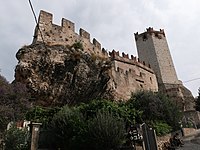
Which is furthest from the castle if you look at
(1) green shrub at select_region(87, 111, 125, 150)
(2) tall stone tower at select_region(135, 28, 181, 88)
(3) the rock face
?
(1) green shrub at select_region(87, 111, 125, 150)

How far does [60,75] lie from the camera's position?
A: 18.5 meters

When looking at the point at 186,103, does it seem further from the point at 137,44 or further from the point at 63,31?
the point at 63,31

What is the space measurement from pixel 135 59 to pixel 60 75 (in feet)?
60.7

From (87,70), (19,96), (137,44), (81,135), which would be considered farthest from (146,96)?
(137,44)

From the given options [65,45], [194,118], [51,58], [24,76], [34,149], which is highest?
[65,45]

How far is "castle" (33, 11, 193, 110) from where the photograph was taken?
68.7 ft

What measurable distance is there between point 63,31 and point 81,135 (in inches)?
523

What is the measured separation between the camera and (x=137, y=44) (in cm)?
4547

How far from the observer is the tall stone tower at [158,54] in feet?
136

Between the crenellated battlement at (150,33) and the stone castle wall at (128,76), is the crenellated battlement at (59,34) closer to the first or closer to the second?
the stone castle wall at (128,76)

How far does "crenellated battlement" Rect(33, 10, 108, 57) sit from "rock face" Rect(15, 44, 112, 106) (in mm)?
1315

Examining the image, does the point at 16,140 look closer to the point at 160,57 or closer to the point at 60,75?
the point at 60,75

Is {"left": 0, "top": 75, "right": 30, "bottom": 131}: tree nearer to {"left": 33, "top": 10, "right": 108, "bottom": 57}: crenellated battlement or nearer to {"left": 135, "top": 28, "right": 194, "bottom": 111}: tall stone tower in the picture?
{"left": 33, "top": 10, "right": 108, "bottom": 57}: crenellated battlement

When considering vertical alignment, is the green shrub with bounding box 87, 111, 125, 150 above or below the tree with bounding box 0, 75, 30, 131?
below
